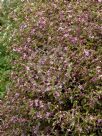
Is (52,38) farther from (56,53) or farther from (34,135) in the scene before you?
(34,135)

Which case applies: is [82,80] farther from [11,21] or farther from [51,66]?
[11,21]

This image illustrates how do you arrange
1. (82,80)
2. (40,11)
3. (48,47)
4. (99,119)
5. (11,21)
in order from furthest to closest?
(11,21)
(40,11)
(48,47)
(82,80)
(99,119)

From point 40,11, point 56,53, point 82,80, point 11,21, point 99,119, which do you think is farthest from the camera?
point 11,21

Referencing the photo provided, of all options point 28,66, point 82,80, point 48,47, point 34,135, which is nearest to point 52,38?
point 48,47

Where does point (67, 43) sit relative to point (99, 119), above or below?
above

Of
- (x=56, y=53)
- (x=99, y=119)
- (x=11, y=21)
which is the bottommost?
(x=11, y=21)

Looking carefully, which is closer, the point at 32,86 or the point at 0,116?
the point at 32,86
